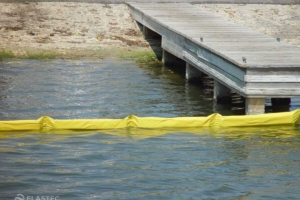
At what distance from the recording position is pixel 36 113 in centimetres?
1961

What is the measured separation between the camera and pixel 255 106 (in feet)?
60.6

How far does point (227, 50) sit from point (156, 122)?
3.28m

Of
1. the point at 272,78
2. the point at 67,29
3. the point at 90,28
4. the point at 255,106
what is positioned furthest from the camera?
the point at 90,28

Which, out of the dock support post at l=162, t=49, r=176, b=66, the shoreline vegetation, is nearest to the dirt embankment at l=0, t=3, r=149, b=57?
the shoreline vegetation

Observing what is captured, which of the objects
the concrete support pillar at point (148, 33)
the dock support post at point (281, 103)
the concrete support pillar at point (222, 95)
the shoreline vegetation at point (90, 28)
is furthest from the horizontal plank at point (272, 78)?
the concrete support pillar at point (148, 33)

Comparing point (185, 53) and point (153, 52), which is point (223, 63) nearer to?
point (185, 53)

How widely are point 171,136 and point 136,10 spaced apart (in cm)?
1130

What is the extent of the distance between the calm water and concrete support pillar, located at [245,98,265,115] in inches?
18.2

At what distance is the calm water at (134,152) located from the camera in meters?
14.3

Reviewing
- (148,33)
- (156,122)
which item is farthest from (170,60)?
(156,122)

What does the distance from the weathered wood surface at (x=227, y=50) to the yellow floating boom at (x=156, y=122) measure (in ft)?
2.30

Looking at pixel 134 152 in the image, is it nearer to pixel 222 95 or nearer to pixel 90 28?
pixel 222 95

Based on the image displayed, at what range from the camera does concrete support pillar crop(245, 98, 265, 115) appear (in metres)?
18.4

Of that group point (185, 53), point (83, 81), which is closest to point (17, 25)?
point (83, 81)
